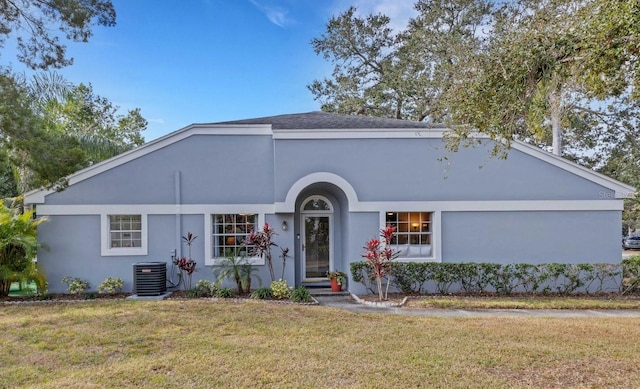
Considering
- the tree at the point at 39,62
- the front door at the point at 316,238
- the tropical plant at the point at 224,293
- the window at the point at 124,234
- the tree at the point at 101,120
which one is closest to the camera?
the tree at the point at 39,62

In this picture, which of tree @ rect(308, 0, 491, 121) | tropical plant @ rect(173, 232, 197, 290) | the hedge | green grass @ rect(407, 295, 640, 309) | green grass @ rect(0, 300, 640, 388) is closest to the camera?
green grass @ rect(0, 300, 640, 388)

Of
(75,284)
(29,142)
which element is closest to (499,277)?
(75,284)

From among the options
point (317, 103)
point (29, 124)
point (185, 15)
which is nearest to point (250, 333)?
point (29, 124)

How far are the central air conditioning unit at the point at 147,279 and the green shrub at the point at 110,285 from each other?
695mm

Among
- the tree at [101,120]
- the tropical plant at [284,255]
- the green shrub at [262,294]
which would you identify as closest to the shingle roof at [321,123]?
the tropical plant at [284,255]

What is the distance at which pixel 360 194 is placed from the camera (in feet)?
39.2

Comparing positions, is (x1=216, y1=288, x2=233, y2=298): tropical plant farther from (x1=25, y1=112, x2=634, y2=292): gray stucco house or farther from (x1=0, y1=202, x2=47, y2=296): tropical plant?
(x1=0, y1=202, x2=47, y2=296): tropical plant

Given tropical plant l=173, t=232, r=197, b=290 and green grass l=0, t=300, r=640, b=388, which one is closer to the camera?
green grass l=0, t=300, r=640, b=388

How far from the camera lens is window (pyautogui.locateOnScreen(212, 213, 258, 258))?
1220cm

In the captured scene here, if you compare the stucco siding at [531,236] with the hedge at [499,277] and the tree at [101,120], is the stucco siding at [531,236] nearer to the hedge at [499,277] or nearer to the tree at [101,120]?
the hedge at [499,277]

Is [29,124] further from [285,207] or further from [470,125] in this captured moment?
[470,125]

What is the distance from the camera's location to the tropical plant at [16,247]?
34.6ft

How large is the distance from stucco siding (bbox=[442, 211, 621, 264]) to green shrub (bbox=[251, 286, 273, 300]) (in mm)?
5538

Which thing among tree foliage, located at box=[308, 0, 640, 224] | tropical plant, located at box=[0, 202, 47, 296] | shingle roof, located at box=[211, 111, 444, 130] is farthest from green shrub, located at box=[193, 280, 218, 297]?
tree foliage, located at box=[308, 0, 640, 224]
